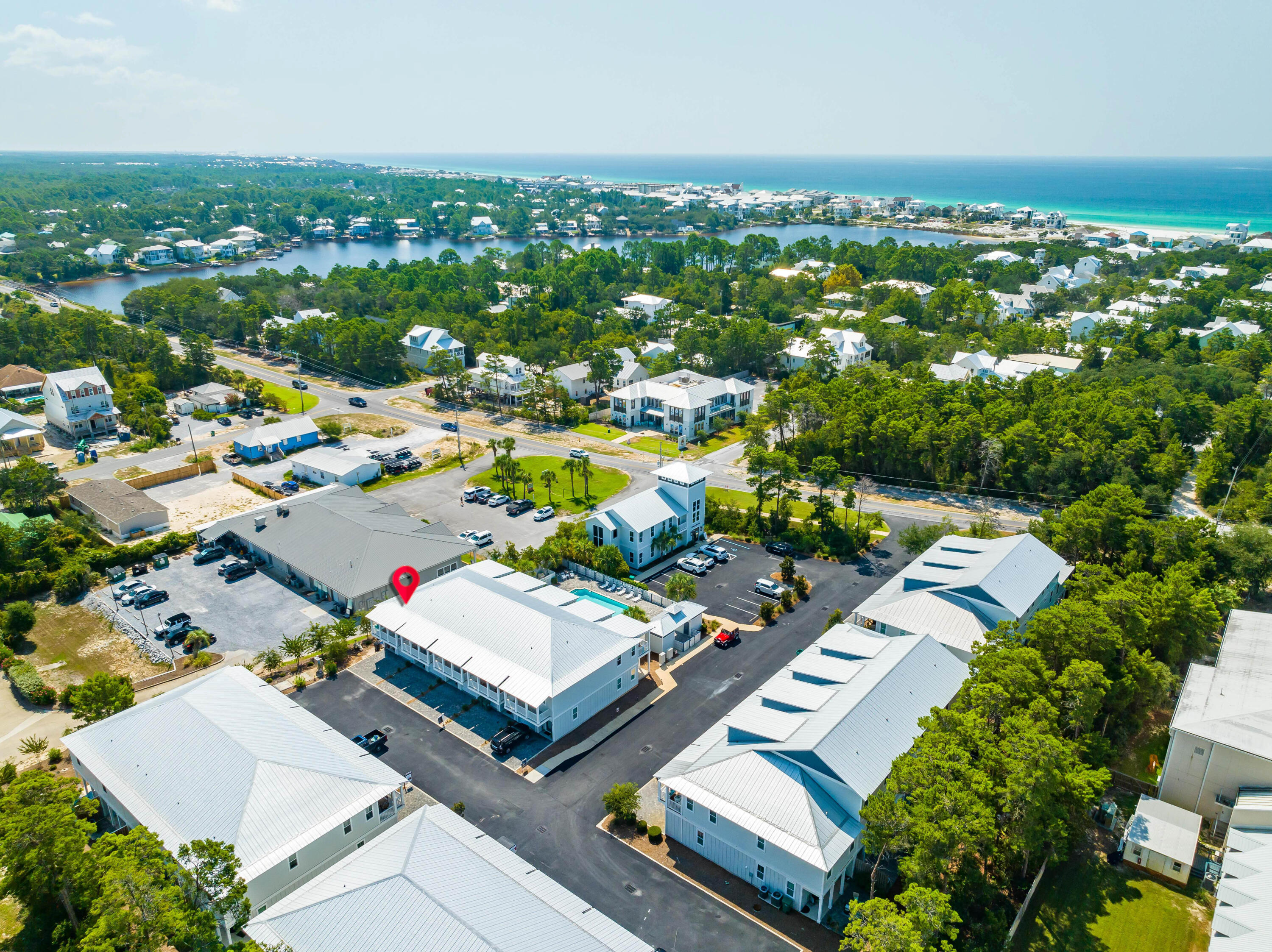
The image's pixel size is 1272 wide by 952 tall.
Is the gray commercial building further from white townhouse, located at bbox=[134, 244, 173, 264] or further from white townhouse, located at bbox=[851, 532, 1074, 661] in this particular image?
white townhouse, located at bbox=[134, 244, 173, 264]

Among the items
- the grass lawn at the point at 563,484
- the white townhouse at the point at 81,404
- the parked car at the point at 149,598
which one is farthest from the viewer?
the white townhouse at the point at 81,404

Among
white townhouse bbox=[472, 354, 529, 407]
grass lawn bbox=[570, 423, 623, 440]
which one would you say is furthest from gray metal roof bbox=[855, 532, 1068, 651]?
white townhouse bbox=[472, 354, 529, 407]

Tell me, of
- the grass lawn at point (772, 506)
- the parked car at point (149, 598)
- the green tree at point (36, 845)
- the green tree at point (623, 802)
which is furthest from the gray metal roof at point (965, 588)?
the parked car at point (149, 598)

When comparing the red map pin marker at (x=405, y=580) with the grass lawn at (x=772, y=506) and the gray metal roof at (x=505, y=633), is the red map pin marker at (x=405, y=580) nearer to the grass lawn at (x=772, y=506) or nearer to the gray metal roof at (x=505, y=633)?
the gray metal roof at (x=505, y=633)

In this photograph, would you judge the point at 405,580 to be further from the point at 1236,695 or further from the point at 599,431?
the point at 1236,695

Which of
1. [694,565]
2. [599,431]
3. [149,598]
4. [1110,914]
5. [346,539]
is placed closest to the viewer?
[1110,914]

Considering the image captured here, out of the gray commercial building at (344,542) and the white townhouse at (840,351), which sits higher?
the white townhouse at (840,351)

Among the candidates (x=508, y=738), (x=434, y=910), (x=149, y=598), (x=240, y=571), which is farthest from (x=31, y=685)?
(x=434, y=910)
